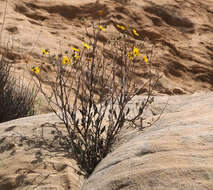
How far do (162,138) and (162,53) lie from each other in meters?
6.94

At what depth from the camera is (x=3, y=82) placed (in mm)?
4164

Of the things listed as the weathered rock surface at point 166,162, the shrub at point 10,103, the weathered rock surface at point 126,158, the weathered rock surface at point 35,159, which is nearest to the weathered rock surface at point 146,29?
the shrub at point 10,103

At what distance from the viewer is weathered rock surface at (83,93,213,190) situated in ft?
5.45

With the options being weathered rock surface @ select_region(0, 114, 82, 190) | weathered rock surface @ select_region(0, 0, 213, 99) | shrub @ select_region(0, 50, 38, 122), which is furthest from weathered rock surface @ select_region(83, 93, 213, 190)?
weathered rock surface @ select_region(0, 0, 213, 99)

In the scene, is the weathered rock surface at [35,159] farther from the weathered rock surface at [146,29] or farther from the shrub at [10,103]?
the weathered rock surface at [146,29]

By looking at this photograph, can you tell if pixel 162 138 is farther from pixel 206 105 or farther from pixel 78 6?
pixel 78 6

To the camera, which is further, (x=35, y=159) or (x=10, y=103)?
(x=10, y=103)

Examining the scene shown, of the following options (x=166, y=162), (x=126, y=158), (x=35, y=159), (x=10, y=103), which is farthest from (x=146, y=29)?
(x=166, y=162)

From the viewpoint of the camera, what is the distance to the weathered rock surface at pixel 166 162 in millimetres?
1661

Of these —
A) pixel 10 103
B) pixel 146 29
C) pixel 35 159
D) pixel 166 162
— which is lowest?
pixel 146 29

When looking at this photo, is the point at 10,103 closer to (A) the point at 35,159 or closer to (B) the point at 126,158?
(A) the point at 35,159

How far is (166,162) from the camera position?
1.80 m

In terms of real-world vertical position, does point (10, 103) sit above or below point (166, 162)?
below

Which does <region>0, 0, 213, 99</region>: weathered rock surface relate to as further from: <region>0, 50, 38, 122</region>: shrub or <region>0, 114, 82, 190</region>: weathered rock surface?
<region>0, 114, 82, 190</region>: weathered rock surface
